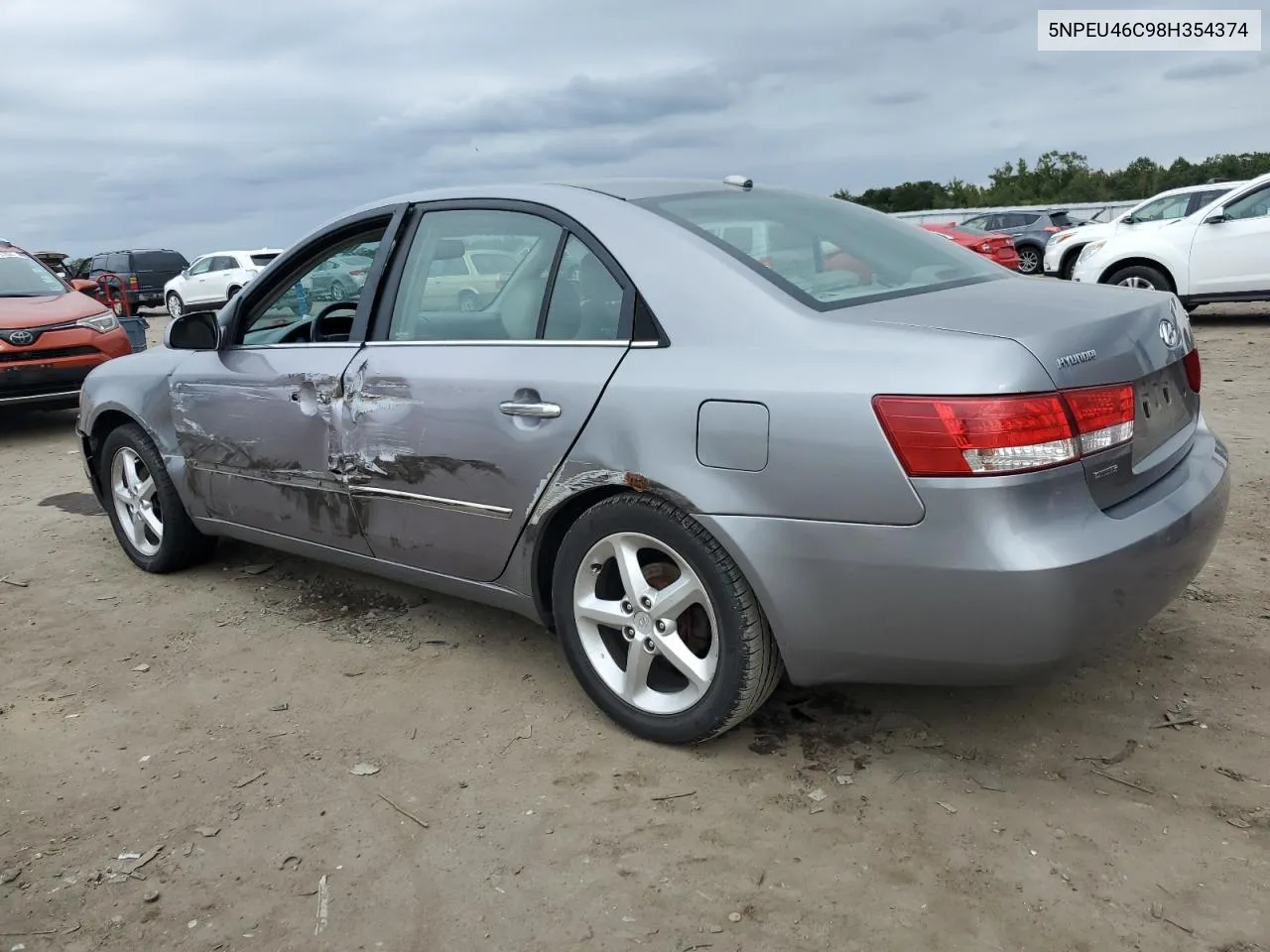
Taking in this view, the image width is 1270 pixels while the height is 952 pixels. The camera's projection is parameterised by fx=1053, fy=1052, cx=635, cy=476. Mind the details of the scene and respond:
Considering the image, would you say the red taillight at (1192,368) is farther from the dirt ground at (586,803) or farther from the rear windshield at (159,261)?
the rear windshield at (159,261)

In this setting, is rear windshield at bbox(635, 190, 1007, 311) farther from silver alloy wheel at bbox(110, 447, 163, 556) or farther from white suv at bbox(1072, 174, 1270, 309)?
white suv at bbox(1072, 174, 1270, 309)

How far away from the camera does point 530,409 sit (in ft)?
9.85

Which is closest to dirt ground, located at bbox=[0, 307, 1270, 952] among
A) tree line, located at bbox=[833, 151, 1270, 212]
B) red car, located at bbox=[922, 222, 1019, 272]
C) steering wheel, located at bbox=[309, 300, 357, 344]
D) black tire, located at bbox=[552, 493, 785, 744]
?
black tire, located at bbox=[552, 493, 785, 744]

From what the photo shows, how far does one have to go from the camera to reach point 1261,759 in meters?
2.75

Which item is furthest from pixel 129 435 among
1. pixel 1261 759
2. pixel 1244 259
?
pixel 1244 259

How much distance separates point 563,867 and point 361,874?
48 centimetres

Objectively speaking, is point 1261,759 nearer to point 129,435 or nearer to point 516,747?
point 516,747

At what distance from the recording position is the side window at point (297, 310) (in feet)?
12.9

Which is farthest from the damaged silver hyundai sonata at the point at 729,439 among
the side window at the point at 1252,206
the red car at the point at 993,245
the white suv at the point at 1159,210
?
the red car at the point at 993,245

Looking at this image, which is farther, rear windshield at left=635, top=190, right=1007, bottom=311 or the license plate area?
rear windshield at left=635, top=190, right=1007, bottom=311

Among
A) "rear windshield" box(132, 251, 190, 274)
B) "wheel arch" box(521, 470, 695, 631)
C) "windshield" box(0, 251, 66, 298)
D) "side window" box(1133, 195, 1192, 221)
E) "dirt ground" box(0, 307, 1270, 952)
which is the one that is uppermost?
"rear windshield" box(132, 251, 190, 274)

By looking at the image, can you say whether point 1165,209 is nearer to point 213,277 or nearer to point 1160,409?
point 1160,409

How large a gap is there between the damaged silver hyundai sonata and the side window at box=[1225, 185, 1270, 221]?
9044mm

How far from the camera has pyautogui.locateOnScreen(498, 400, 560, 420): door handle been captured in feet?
9.71
